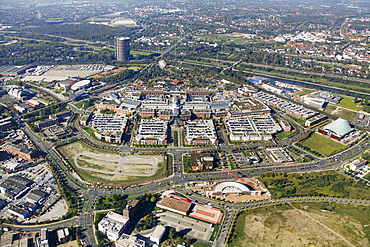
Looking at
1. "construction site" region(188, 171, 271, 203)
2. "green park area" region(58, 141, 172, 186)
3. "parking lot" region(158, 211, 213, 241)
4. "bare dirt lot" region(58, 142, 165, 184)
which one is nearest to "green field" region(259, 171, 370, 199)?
"construction site" region(188, 171, 271, 203)

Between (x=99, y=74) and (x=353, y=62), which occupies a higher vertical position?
(x=353, y=62)

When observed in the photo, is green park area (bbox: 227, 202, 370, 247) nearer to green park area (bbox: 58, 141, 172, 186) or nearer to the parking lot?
the parking lot

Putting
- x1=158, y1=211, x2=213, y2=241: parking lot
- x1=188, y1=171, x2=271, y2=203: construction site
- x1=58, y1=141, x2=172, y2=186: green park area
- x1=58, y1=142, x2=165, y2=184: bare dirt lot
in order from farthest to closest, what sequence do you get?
x1=58, y1=142, x2=165, y2=184: bare dirt lot, x1=58, y1=141, x2=172, y2=186: green park area, x1=188, y1=171, x2=271, y2=203: construction site, x1=158, y1=211, x2=213, y2=241: parking lot

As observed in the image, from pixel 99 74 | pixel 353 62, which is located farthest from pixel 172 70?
pixel 353 62

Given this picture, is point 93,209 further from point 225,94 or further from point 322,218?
point 225,94

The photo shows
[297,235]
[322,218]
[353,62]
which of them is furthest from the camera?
[353,62]

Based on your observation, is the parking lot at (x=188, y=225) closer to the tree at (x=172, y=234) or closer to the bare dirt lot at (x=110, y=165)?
the tree at (x=172, y=234)

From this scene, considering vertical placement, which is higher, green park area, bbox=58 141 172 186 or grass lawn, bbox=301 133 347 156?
grass lawn, bbox=301 133 347 156
